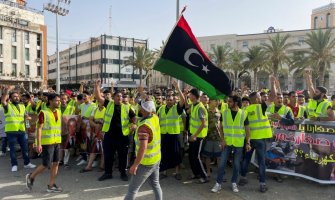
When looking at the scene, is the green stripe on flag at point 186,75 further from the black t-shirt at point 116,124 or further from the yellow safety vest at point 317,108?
the yellow safety vest at point 317,108


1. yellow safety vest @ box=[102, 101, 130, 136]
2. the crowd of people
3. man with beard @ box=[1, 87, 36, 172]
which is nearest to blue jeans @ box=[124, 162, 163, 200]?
the crowd of people

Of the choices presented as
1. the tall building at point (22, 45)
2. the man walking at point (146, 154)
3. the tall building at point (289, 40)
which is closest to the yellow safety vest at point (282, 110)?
the man walking at point (146, 154)

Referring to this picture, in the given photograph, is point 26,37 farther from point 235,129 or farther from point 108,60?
point 235,129

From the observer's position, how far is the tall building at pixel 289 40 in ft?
187

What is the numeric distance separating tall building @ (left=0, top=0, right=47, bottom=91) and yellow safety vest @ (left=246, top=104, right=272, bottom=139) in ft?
183

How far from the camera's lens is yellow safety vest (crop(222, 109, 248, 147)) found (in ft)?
19.6

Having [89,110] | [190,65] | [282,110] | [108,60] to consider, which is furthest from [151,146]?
[108,60]

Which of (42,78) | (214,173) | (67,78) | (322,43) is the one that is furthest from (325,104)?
(67,78)

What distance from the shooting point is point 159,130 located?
4785 millimetres

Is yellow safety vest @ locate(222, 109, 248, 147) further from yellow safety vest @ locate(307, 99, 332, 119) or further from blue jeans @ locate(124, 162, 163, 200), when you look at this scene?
yellow safety vest @ locate(307, 99, 332, 119)

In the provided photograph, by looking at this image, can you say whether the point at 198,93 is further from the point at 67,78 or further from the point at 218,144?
the point at 67,78

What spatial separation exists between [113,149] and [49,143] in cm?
147

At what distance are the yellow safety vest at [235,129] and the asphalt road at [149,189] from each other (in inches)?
38.2

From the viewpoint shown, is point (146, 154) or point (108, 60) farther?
point (108, 60)
